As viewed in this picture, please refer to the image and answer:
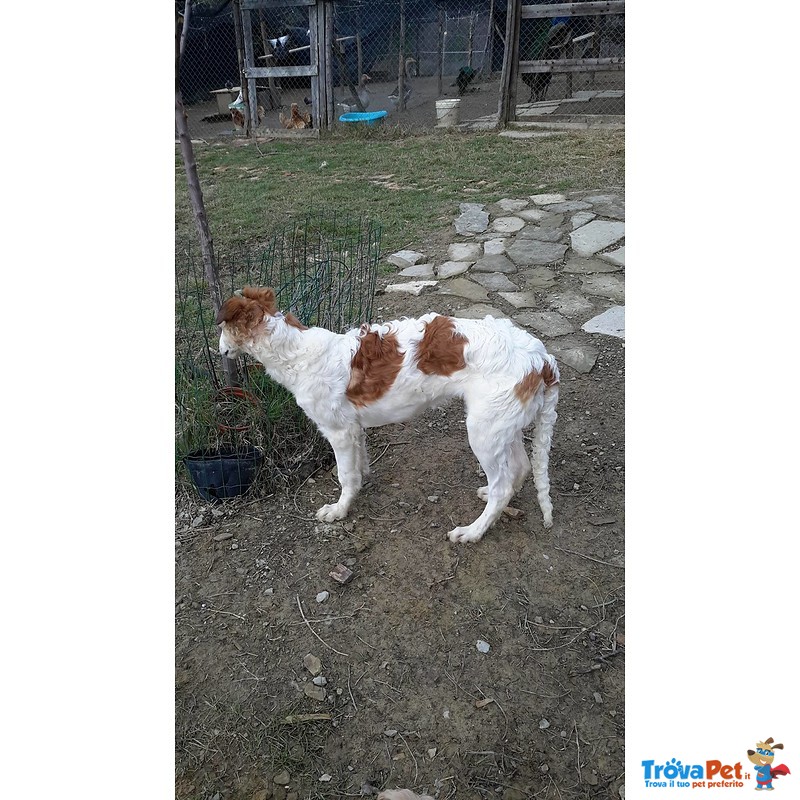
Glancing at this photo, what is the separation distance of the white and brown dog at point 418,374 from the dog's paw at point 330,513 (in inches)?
13.0

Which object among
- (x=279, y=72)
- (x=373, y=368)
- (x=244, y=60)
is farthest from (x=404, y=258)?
(x=244, y=60)

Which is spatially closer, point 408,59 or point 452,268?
point 452,268

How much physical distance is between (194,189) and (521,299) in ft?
10.9

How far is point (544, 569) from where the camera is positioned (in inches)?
123

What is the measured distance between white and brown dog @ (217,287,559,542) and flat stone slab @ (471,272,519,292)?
285cm

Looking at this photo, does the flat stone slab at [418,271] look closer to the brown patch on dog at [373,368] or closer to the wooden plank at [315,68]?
the brown patch on dog at [373,368]

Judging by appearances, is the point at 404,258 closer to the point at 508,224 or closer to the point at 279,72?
the point at 508,224

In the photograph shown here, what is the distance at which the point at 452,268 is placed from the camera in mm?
6258

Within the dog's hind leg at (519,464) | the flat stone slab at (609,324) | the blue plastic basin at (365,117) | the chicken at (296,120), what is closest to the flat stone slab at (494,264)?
the flat stone slab at (609,324)

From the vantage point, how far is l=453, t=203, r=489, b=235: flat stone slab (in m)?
7.12

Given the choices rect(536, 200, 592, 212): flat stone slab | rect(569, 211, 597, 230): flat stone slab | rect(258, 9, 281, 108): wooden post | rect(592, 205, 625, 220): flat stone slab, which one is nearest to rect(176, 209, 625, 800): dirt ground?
rect(569, 211, 597, 230): flat stone slab

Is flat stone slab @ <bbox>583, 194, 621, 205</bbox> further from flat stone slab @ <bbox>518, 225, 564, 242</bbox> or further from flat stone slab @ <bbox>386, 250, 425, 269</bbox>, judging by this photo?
flat stone slab @ <bbox>386, 250, 425, 269</bbox>

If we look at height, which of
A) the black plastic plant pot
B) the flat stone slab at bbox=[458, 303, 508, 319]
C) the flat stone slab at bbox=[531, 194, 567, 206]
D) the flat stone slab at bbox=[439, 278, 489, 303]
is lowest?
the black plastic plant pot

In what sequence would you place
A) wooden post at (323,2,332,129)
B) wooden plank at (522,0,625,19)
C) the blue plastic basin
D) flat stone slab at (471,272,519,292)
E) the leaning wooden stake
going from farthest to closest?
the blue plastic basin < wooden post at (323,2,332,129) < wooden plank at (522,0,625,19) < flat stone slab at (471,272,519,292) < the leaning wooden stake
